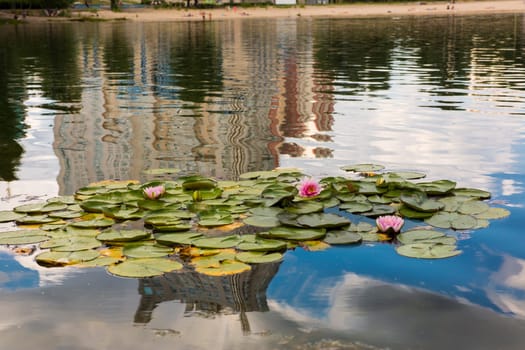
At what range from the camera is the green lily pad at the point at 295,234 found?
574 centimetres

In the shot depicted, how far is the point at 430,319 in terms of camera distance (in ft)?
14.2

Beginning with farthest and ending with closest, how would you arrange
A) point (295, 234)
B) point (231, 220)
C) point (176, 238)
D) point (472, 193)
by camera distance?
point (472, 193) → point (231, 220) → point (295, 234) → point (176, 238)

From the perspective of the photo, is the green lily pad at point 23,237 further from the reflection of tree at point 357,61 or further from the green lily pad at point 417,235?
the reflection of tree at point 357,61

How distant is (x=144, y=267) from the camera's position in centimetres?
511

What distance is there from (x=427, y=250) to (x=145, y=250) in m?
2.11

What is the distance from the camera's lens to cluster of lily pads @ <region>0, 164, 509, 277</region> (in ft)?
17.7

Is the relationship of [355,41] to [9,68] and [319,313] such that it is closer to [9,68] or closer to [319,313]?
[9,68]

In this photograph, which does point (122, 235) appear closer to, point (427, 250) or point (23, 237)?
point (23, 237)

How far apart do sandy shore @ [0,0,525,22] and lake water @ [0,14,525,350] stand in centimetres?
6290

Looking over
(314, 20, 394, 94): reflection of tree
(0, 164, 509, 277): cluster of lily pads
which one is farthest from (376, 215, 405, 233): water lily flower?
(314, 20, 394, 94): reflection of tree

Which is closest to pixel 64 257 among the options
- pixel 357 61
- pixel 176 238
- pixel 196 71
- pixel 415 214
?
pixel 176 238

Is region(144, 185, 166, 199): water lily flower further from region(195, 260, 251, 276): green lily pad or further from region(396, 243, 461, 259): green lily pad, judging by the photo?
region(396, 243, 461, 259): green lily pad

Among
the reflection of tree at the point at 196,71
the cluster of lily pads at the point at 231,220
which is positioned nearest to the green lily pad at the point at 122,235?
the cluster of lily pads at the point at 231,220

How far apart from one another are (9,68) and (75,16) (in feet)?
219
